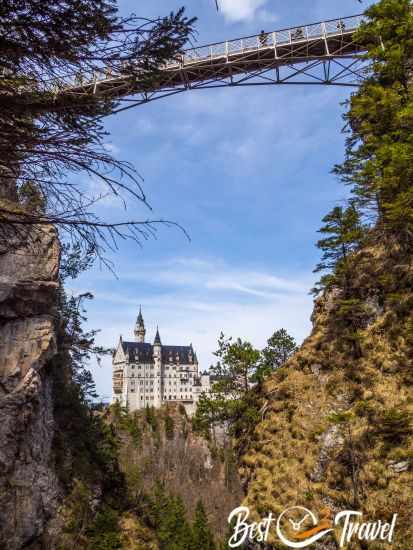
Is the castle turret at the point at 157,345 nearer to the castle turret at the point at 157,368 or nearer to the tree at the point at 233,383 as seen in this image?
the castle turret at the point at 157,368

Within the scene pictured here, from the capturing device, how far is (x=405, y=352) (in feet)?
42.0

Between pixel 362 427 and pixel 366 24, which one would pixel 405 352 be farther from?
pixel 366 24

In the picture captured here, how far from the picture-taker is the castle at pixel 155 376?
10506cm

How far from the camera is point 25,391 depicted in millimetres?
17078

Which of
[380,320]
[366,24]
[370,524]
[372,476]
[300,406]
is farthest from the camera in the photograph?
[366,24]

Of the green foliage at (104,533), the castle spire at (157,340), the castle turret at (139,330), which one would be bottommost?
the green foliage at (104,533)

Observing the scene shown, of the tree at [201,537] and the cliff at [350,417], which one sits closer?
the cliff at [350,417]

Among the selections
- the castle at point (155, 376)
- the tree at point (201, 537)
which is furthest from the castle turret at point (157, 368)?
the tree at point (201, 537)

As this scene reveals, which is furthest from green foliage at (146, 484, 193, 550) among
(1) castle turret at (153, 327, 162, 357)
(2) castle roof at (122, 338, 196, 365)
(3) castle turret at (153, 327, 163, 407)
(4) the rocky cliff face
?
(1) castle turret at (153, 327, 162, 357)

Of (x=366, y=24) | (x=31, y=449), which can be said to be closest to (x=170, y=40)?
(x=366, y=24)

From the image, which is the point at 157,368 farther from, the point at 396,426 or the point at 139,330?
the point at 396,426

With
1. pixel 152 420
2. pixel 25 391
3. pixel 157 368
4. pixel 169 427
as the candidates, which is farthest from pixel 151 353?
pixel 25 391

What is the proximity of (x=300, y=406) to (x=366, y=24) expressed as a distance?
625 inches

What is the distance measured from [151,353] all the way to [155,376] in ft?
24.3
